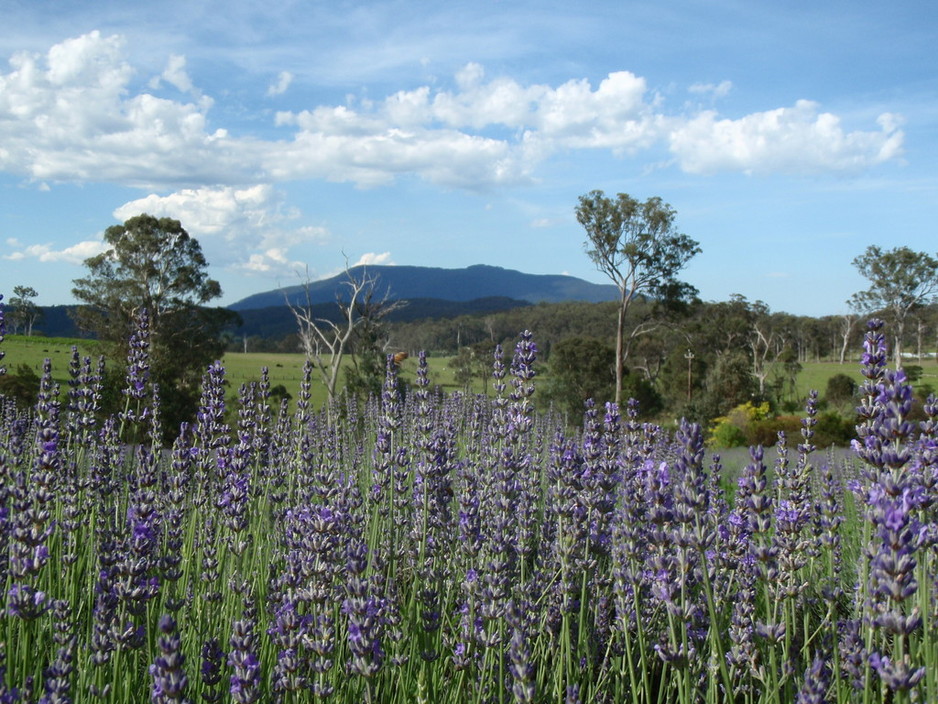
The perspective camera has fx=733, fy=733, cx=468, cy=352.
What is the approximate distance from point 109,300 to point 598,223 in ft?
74.5

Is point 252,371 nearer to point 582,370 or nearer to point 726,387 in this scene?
point 582,370

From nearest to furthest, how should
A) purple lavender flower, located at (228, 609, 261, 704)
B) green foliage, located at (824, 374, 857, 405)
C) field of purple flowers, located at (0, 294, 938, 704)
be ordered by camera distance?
purple lavender flower, located at (228, 609, 261, 704) < field of purple flowers, located at (0, 294, 938, 704) < green foliage, located at (824, 374, 857, 405)

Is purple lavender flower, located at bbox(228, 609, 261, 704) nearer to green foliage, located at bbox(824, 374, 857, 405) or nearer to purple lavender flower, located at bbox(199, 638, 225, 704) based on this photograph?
purple lavender flower, located at bbox(199, 638, 225, 704)

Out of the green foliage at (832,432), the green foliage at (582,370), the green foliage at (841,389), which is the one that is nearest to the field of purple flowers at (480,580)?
the green foliage at (832,432)

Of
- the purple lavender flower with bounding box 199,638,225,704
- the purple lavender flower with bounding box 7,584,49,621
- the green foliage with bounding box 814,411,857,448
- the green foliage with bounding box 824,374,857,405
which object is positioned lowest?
the green foliage with bounding box 814,411,857,448

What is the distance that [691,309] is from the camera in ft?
126

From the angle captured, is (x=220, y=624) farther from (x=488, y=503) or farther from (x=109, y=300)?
(x=109, y=300)

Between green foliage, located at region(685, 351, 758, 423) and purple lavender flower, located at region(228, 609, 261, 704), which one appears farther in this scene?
green foliage, located at region(685, 351, 758, 423)

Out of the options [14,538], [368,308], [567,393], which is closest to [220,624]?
[14,538]

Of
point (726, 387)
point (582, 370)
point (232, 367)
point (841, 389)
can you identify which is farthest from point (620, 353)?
point (232, 367)

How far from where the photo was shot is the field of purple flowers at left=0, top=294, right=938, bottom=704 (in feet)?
6.43

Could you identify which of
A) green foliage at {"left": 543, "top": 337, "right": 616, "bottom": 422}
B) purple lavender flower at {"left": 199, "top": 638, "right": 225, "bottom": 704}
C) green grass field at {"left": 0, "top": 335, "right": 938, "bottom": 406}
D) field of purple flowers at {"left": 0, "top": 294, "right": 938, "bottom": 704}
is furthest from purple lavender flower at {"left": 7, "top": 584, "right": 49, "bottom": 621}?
green foliage at {"left": 543, "top": 337, "right": 616, "bottom": 422}

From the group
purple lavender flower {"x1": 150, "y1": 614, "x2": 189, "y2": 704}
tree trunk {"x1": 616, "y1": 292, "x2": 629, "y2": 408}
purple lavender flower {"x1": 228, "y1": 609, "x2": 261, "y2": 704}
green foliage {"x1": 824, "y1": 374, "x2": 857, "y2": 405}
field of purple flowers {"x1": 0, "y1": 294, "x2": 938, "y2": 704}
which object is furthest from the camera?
green foliage {"x1": 824, "y1": 374, "x2": 857, "y2": 405}

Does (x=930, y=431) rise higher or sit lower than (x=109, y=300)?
lower
